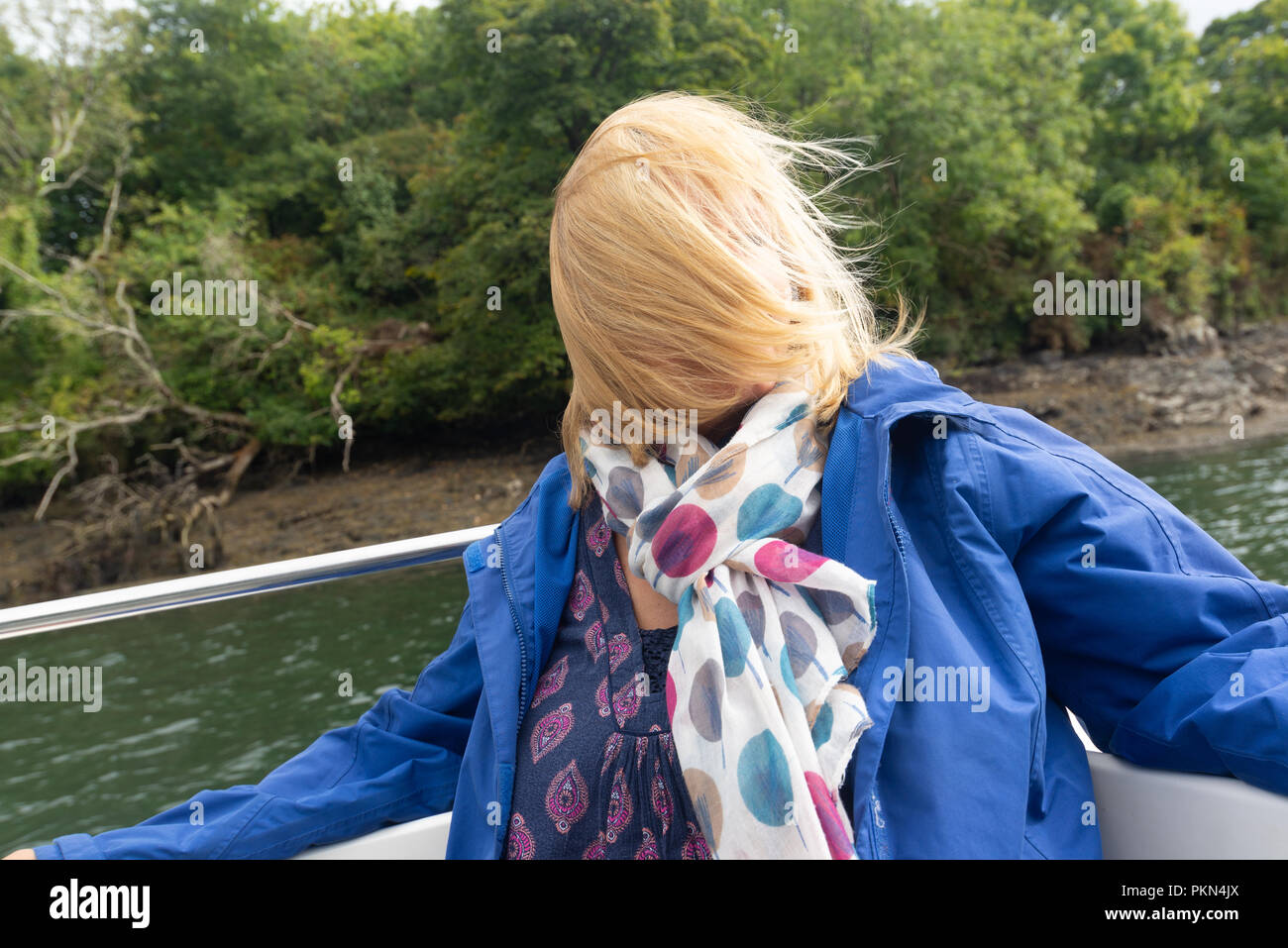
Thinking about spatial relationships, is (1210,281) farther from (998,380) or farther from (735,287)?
(735,287)

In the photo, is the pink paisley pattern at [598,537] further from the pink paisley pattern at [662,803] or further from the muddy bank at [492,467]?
the muddy bank at [492,467]

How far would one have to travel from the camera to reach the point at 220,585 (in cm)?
132

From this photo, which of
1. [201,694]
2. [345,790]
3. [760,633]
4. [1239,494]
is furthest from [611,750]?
[1239,494]

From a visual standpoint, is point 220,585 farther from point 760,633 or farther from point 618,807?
point 760,633

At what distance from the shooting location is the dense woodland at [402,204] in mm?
14430

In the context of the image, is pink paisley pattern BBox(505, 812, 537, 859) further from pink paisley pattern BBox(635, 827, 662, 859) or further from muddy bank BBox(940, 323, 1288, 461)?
muddy bank BBox(940, 323, 1288, 461)

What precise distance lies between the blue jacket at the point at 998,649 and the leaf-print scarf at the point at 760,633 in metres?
0.03

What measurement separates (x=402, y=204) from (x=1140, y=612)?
18.6 meters

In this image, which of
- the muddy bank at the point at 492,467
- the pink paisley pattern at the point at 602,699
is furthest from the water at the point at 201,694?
the pink paisley pattern at the point at 602,699

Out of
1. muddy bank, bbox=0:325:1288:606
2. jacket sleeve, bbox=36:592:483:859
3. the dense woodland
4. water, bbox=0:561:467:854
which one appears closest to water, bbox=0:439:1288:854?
water, bbox=0:561:467:854

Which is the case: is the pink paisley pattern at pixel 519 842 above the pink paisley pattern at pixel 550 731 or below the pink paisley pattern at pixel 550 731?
below

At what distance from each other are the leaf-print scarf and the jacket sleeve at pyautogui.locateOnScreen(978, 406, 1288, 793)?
0.19 metres

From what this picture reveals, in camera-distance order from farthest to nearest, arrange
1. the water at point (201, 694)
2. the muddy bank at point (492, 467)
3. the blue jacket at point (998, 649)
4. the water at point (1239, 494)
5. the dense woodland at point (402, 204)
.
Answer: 1. the dense woodland at point (402, 204)
2. the muddy bank at point (492, 467)
3. the water at point (1239, 494)
4. the water at point (201, 694)
5. the blue jacket at point (998, 649)
